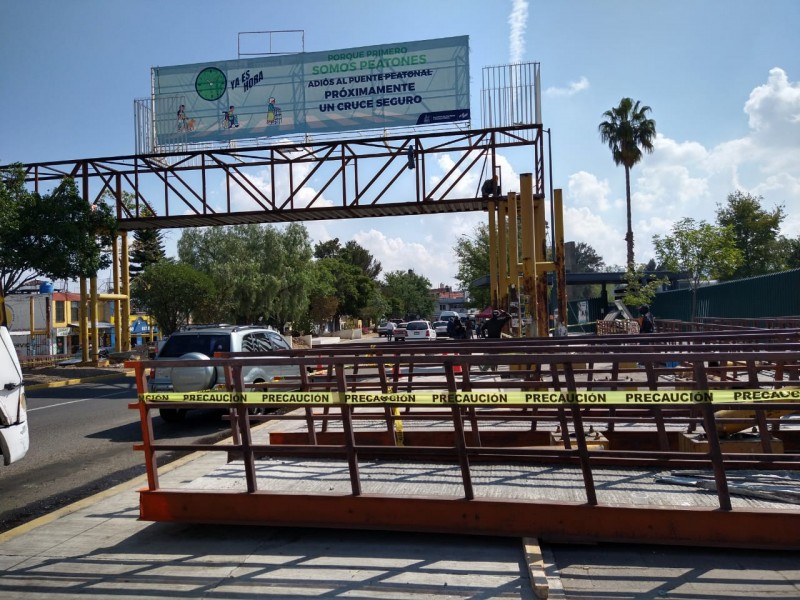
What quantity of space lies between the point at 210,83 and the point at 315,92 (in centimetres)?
401

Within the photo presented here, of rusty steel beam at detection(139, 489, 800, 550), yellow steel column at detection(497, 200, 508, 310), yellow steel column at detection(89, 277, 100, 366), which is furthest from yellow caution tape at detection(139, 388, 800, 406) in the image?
yellow steel column at detection(89, 277, 100, 366)

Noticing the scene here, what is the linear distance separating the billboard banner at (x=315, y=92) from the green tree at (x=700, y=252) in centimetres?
1063

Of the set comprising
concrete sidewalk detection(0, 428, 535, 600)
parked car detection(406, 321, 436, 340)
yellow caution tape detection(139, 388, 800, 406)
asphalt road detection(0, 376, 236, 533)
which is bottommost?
asphalt road detection(0, 376, 236, 533)

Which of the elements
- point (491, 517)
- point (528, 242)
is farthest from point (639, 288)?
point (491, 517)

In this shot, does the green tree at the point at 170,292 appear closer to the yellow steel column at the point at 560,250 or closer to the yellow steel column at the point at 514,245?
the yellow steel column at the point at 514,245

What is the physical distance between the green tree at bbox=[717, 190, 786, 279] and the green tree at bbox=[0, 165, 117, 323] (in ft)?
131

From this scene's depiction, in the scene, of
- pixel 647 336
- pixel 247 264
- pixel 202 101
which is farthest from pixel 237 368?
pixel 247 264

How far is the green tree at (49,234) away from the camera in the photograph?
21.0 metres

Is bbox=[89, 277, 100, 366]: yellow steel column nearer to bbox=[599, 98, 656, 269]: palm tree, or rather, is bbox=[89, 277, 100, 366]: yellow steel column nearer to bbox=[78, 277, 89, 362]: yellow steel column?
bbox=[78, 277, 89, 362]: yellow steel column

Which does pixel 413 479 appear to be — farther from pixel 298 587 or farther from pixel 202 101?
Result: pixel 202 101

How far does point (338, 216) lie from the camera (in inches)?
904

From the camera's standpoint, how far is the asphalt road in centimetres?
749

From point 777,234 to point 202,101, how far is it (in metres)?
41.2

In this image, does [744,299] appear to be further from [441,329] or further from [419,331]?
[441,329]
